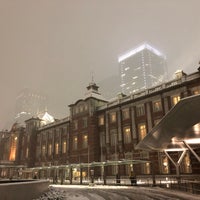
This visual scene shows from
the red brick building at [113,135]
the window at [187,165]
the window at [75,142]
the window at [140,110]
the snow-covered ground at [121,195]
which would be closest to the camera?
the snow-covered ground at [121,195]

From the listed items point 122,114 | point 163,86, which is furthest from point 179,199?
point 122,114

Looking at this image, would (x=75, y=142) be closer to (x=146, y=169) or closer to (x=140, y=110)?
(x=140, y=110)

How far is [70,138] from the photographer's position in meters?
59.6

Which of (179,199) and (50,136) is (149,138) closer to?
(179,199)

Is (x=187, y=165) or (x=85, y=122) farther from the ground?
(x=85, y=122)

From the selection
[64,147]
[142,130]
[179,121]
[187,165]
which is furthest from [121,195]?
[64,147]

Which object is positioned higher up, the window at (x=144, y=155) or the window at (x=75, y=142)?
the window at (x=75, y=142)

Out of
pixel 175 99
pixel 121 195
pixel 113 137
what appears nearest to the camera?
pixel 121 195

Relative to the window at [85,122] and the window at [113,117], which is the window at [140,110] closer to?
the window at [113,117]

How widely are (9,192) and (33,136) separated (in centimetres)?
6796

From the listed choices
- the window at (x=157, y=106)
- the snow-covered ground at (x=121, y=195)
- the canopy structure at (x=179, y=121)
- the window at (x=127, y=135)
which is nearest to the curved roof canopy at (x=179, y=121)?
the canopy structure at (x=179, y=121)

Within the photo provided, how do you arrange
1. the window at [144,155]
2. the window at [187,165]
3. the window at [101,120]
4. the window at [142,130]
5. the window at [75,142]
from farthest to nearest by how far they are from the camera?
the window at [75,142]
the window at [101,120]
the window at [142,130]
the window at [144,155]
the window at [187,165]

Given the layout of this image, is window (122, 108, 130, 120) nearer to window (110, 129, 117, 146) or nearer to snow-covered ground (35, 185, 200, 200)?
window (110, 129, 117, 146)

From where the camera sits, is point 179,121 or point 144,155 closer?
point 179,121
